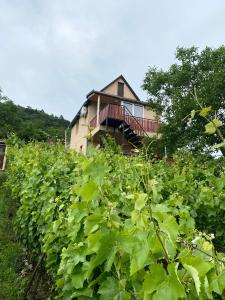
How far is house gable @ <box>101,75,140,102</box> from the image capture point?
→ 27.9 meters

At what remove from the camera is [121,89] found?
2847 centimetres

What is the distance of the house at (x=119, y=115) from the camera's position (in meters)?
23.8

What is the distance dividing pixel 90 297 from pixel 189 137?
59.3ft

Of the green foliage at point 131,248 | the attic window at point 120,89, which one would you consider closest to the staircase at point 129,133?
the attic window at point 120,89

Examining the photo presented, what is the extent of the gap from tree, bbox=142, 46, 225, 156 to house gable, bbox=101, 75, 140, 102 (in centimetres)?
543

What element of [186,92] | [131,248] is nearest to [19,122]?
[186,92]

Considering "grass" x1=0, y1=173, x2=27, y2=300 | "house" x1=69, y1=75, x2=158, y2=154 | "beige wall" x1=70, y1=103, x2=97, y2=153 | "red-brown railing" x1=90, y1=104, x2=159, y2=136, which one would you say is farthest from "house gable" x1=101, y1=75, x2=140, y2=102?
"grass" x1=0, y1=173, x2=27, y2=300

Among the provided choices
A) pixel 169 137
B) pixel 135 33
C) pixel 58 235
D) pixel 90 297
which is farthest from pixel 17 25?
pixel 90 297

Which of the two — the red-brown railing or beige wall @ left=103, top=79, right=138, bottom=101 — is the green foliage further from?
beige wall @ left=103, top=79, right=138, bottom=101

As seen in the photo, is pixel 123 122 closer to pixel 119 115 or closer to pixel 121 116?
pixel 121 116

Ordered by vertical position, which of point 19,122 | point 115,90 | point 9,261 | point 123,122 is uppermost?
point 19,122

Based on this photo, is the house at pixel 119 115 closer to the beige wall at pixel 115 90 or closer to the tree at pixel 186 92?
the beige wall at pixel 115 90

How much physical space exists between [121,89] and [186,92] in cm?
852

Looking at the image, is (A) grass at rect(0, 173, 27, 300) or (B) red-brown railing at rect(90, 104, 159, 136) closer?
(A) grass at rect(0, 173, 27, 300)
